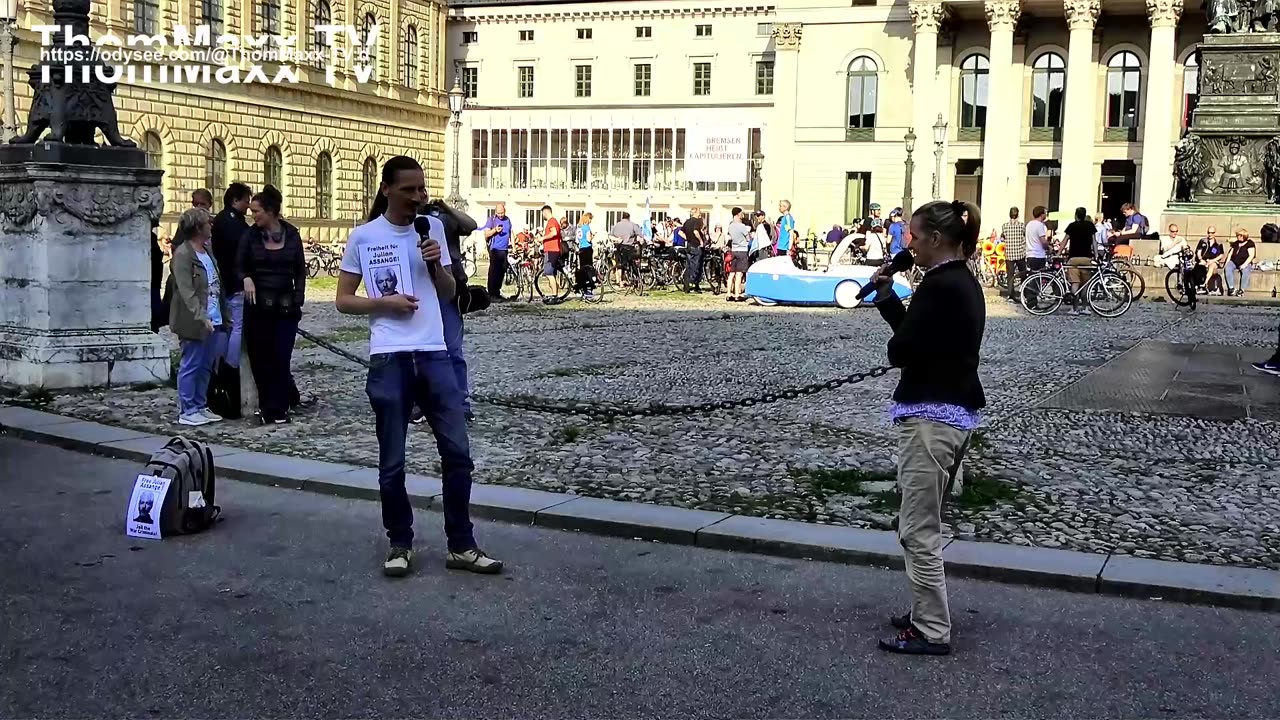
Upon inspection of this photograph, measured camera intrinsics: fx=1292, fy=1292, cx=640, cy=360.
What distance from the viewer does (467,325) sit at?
18.5m

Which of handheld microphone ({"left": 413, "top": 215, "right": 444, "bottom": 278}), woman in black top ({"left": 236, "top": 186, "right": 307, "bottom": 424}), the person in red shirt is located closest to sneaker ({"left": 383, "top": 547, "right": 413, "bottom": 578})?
handheld microphone ({"left": 413, "top": 215, "right": 444, "bottom": 278})

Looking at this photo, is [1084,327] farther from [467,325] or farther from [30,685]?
[30,685]

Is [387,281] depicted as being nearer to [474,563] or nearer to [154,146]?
[474,563]

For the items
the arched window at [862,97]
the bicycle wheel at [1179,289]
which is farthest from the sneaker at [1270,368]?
the arched window at [862,97]

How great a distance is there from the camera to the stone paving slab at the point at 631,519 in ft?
20.5

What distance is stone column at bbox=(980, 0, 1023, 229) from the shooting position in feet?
181

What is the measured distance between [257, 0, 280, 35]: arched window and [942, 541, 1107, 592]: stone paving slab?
51059 mm

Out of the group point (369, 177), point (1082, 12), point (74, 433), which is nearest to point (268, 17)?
point (369, 177)

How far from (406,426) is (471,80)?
69.5 metres

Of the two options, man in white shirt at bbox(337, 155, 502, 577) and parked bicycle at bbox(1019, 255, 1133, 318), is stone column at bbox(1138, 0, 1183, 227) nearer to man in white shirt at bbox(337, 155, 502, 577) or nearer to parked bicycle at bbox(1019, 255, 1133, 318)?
parked bicycle at bbox(1019, 255, 1133, 318)

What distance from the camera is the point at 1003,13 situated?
5466cm

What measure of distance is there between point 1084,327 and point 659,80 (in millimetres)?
52302

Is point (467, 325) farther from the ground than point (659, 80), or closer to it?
closer to it

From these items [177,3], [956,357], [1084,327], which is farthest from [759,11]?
[956,357]
